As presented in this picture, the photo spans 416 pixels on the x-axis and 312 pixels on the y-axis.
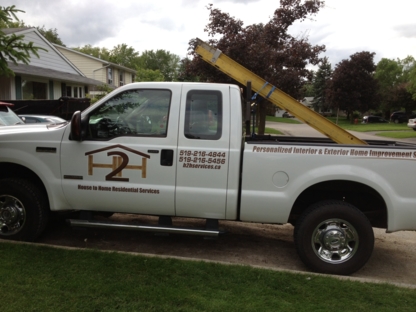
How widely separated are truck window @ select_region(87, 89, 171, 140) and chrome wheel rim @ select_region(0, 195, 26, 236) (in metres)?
1.25

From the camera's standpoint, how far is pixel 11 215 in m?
4.74

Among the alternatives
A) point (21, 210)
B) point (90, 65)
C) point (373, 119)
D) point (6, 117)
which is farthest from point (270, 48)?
point (373, 119)

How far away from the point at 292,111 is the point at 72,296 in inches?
130

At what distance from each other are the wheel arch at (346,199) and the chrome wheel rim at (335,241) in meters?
0.44

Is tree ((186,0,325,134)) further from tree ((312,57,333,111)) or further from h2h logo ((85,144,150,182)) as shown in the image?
tree ((312,57,333,111))

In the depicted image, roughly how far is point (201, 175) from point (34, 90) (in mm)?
20958

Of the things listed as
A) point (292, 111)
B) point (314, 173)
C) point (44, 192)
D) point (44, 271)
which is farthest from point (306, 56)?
point (44, 271)

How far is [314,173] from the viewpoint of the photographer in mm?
4203

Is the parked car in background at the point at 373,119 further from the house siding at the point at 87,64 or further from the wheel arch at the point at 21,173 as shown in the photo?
the wheel arch at the point at 21,173

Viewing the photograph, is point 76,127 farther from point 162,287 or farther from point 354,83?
point 354,83

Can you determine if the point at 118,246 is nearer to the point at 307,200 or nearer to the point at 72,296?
the point at 72,296

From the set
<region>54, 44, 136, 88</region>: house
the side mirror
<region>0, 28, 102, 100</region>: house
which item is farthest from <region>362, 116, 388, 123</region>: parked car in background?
the side mirror

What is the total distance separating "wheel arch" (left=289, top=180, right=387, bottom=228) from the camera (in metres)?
4.48

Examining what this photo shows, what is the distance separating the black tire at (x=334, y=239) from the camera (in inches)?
165
